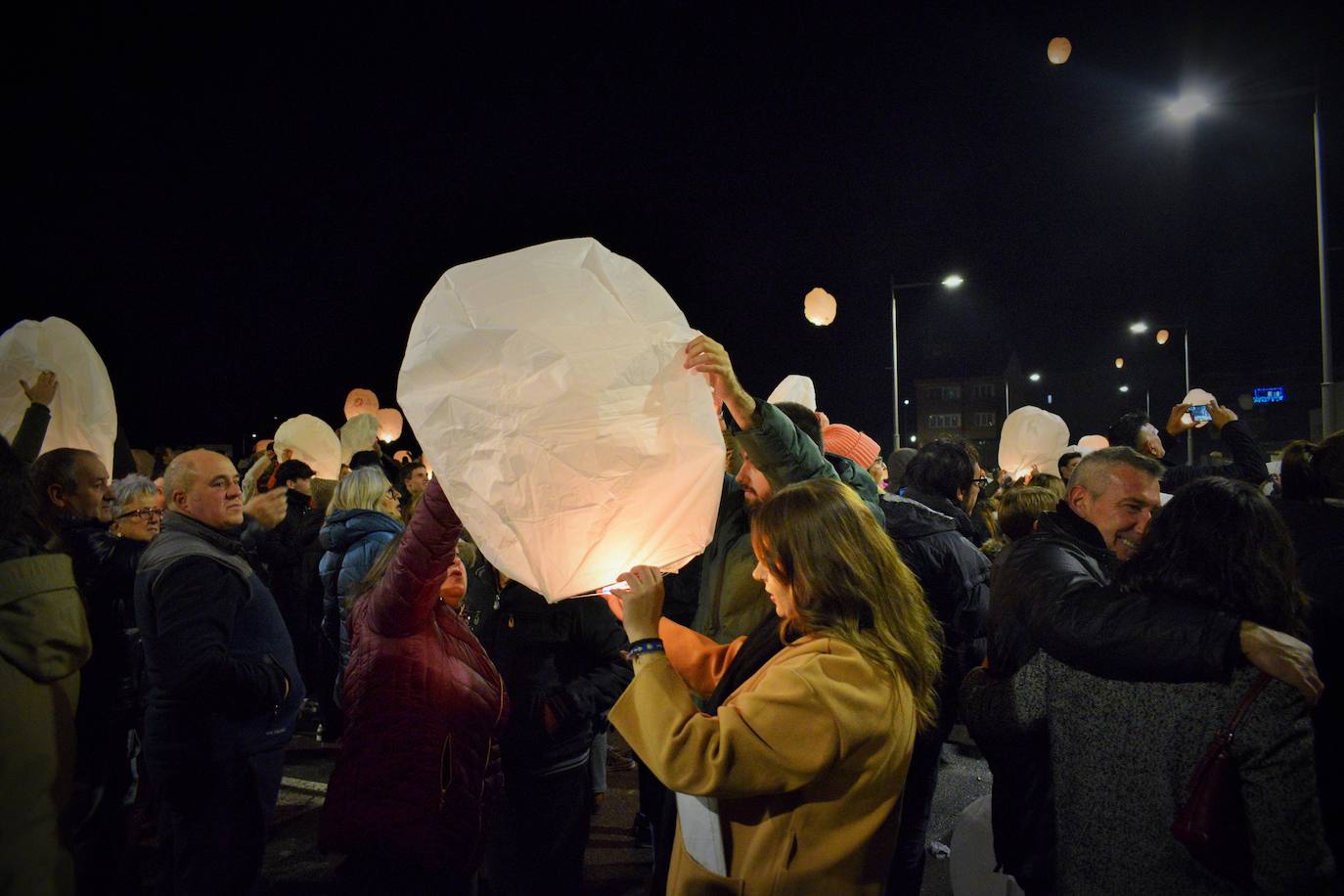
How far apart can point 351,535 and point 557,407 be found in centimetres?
303

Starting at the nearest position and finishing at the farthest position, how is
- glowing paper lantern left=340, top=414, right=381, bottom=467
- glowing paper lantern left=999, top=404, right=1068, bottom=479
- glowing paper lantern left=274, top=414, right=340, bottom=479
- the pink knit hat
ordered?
the pink knit hat, glowing paper lantern left=274, top=414, right=340, bottom=479, glowing paper lantern left=999, top=404, right=1068, bottom=479, glowing paper lantern left=340, top=414, right=381, bottom=467

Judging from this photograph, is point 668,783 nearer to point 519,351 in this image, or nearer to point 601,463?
point 601,463

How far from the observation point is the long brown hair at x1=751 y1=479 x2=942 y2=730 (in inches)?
73.3

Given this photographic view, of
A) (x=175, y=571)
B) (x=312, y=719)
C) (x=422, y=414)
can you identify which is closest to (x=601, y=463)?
(x=422, y=414)

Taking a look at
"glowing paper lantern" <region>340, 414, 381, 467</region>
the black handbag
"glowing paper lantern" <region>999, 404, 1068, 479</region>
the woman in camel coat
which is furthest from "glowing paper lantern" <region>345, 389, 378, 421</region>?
the black handbag

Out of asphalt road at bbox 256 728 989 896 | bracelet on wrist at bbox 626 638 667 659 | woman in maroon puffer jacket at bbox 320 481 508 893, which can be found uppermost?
bracelet on wrist at bbox 626 638 667 659

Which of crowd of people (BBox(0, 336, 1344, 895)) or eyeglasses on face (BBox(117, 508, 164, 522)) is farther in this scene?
eyeglasses on face (BBox(117, 508, 164, 522))

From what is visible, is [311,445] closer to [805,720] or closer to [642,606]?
[642,606]

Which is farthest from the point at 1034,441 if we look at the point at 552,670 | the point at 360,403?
the point at 360,403

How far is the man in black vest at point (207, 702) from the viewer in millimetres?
2729

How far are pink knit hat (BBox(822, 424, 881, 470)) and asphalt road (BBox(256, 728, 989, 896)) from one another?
2360 mm

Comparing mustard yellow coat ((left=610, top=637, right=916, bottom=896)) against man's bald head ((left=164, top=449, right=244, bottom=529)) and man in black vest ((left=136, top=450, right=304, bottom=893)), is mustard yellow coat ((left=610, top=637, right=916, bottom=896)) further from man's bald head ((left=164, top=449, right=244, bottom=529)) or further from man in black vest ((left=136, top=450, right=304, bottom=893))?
man's bald head ((left=164, top=449, right=244, bottom=529))

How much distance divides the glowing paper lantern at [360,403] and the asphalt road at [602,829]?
6.70 m

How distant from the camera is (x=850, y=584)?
6.15 ft
